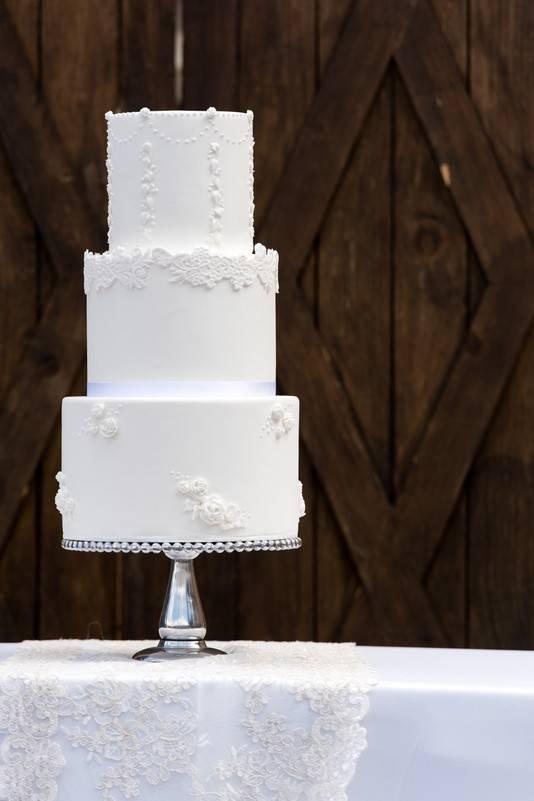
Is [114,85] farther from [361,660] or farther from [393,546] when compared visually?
[361,660]

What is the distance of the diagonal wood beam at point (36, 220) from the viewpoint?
13.5 feet

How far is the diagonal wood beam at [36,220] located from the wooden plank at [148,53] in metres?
0.27

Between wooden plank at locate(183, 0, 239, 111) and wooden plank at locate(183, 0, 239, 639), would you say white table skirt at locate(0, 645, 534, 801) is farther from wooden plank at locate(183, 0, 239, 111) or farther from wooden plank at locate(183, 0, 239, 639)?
wooden plank at locate(183, 0, 239, 111)

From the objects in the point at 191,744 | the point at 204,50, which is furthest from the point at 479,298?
the point at 191,744

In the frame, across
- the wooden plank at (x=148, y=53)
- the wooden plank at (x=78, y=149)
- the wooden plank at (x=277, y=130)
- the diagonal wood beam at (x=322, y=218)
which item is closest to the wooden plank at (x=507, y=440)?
the diagonal wood beam at (x=322, y=218)

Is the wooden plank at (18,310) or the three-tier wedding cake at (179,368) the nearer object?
the three-tier wedding cake at (179,368)

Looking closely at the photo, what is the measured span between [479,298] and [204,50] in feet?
3.50

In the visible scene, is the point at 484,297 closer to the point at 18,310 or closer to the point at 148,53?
the point at 148,53

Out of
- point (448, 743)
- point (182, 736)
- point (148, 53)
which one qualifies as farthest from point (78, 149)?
A: point (448, 743)

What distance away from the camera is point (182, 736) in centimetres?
265

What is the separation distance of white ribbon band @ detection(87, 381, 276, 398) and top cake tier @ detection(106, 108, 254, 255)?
272 mm

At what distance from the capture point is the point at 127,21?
13.4 ft

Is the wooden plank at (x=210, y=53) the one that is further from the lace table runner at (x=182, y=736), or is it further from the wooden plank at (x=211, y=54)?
the lace table runner at (x=182, y=736)

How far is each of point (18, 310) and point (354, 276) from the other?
983 millimetres
